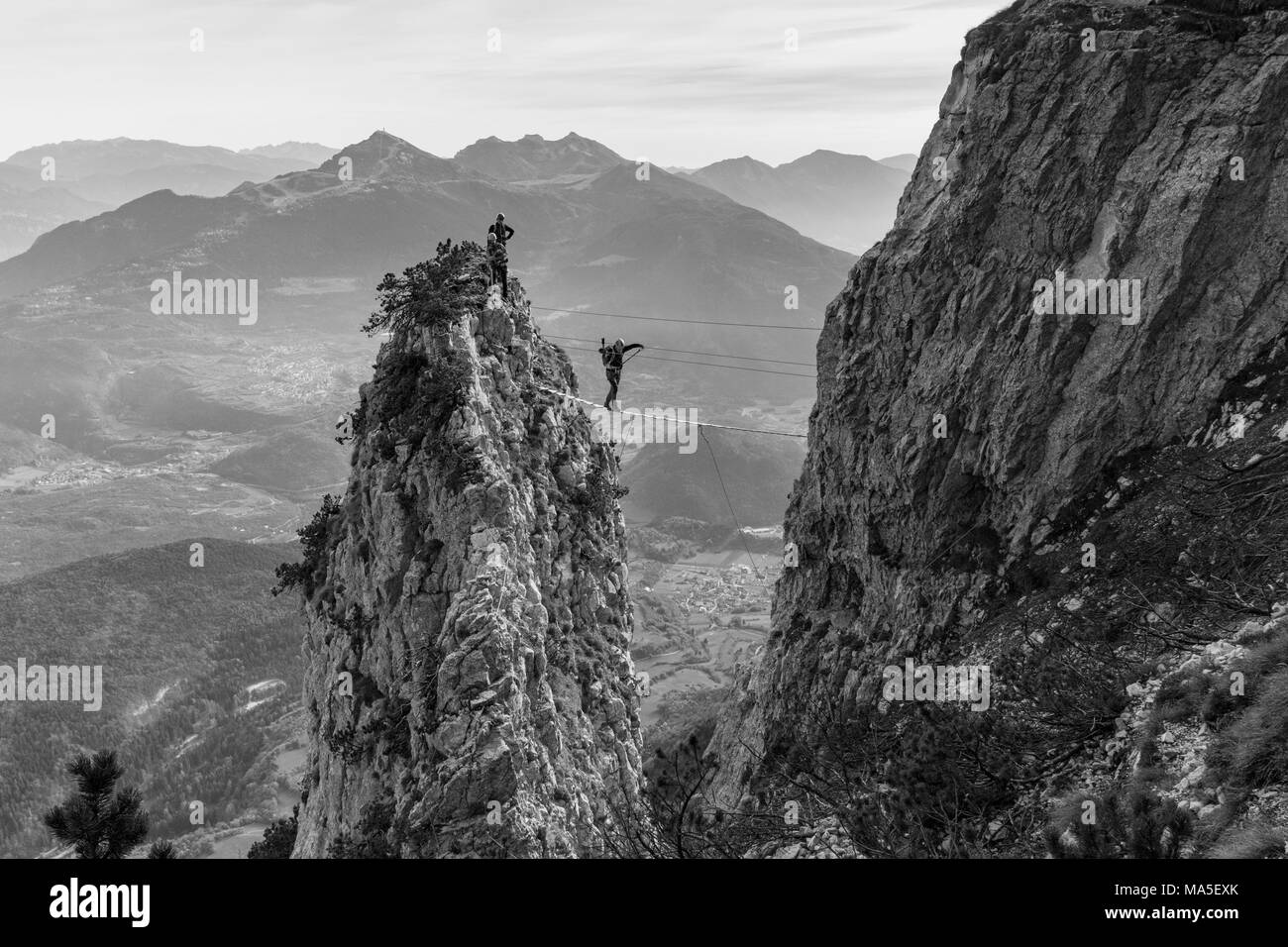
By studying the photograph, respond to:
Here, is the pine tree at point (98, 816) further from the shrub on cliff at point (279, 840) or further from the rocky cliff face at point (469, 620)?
the shrub on cliff at point (279, 840)

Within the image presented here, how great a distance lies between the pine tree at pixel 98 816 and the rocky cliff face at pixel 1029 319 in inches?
759

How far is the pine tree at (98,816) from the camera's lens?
15586 mm

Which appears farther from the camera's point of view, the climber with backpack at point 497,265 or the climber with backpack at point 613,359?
the climber with backpack at point 497,265

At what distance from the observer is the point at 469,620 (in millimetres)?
22875

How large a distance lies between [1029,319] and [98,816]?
27239 millimetres

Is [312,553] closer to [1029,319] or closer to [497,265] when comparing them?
[497,265]

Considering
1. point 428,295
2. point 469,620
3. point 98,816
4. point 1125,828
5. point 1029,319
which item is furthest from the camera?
point 428,295

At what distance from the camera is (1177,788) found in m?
13.3

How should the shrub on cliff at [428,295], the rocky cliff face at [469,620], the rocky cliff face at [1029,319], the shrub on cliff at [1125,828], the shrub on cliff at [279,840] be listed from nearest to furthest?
the shrub on cliff at [1125,828] → the rocky cliff face at [469,620] → the rocky cliff face at [1029,319] → the shrub on cliff at [428,295] → the shrub on cliff at [279,840]

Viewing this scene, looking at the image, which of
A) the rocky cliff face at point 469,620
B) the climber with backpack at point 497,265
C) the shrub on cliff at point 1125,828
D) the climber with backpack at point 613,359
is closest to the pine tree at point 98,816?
the rocky cliff face at point 469,620

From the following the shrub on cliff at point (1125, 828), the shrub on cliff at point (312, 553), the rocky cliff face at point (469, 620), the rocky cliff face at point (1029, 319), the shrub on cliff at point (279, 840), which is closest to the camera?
the shrub on cliff at point (1125, 828)

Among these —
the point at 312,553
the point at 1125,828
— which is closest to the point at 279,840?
the point at 312,553

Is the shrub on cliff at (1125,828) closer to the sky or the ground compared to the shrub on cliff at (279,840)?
closer to the sky

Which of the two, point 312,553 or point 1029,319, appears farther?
point 312,553
